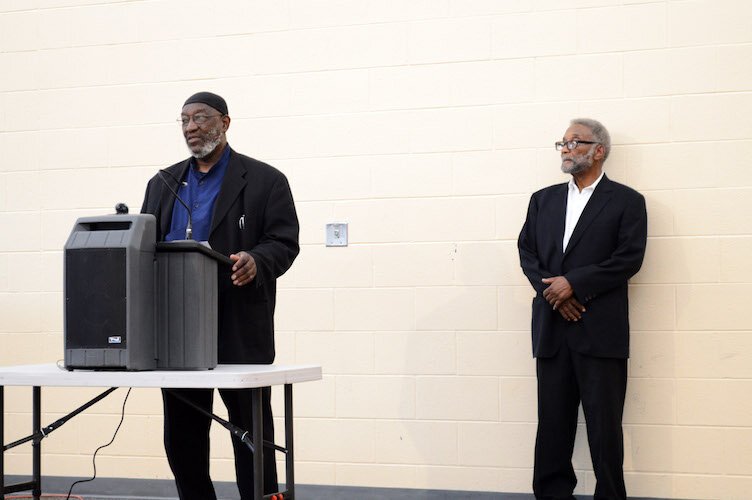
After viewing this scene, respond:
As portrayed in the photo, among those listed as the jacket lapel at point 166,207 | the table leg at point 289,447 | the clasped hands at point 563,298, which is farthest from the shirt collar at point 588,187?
the table leg at point 289,447

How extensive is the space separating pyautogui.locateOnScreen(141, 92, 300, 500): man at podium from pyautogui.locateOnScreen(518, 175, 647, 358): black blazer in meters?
1.28

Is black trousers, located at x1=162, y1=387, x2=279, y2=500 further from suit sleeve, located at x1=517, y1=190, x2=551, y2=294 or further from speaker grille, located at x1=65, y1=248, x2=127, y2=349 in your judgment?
suit sleeve, located at x1=517, y1=190, x2=551, y2=294

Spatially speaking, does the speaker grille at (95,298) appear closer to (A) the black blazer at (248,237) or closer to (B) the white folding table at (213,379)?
(B) the white folding table at (213,379)

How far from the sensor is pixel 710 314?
4.17 m

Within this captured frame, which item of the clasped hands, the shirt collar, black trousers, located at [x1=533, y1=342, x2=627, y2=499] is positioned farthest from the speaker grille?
the shirt collar

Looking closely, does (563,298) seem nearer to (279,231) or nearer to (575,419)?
(575,419)

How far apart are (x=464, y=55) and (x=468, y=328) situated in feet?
4.07

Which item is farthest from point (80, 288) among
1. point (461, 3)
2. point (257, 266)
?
point (461, 3)

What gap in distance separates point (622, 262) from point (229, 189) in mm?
1689

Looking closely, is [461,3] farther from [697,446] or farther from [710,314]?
[697,446]

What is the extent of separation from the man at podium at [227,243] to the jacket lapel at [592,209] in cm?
134

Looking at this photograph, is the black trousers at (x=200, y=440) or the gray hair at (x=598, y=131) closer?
the black trousers at (x=200, y=440)

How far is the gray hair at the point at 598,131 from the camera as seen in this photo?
4125 mm

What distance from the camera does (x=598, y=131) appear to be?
13.6ft
